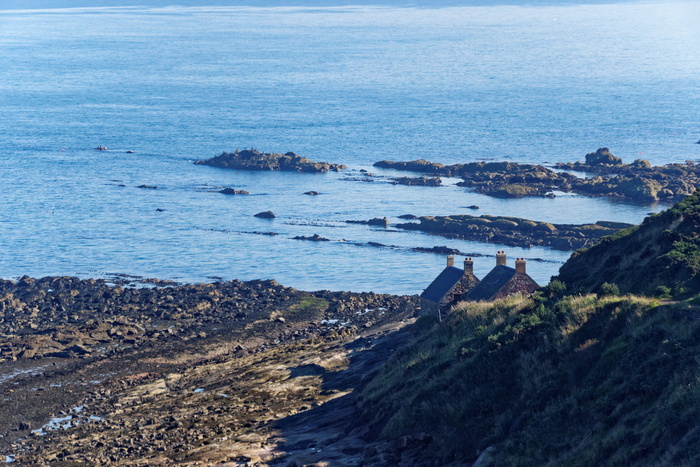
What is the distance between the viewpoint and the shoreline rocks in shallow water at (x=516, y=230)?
81125 mm

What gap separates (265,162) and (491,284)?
3280 inches

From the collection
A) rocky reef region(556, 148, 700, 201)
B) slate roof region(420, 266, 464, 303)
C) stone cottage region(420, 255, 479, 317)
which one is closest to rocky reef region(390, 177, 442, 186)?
rocky reef region(556, 148, 700, 201)

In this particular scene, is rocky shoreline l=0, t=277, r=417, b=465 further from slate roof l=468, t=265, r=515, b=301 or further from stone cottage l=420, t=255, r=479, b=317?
slate roof l=468, t=265, r=515, b=301

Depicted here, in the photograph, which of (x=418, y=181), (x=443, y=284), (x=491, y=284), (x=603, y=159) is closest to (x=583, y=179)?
(x=603, y=159)

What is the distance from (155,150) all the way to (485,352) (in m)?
113

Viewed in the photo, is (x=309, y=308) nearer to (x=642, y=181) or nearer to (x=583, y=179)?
(x=642, y=181)

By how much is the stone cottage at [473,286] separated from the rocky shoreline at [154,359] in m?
5.92

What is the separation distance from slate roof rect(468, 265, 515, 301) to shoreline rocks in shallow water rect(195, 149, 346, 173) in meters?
77.2

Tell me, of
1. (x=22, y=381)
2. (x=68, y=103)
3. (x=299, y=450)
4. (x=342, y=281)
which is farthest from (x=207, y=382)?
(x=68, y=103)

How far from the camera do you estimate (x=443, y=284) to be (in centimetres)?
4559

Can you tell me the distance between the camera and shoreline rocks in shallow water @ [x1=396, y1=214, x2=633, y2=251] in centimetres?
8112

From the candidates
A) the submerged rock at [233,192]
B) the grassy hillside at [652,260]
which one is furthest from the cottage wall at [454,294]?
the submerged rock at [233,192]

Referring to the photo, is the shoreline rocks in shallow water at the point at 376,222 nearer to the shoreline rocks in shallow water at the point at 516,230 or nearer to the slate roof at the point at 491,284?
the shoreline rocks in shallow water at the point at 516,230

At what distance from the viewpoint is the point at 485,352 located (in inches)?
1154
